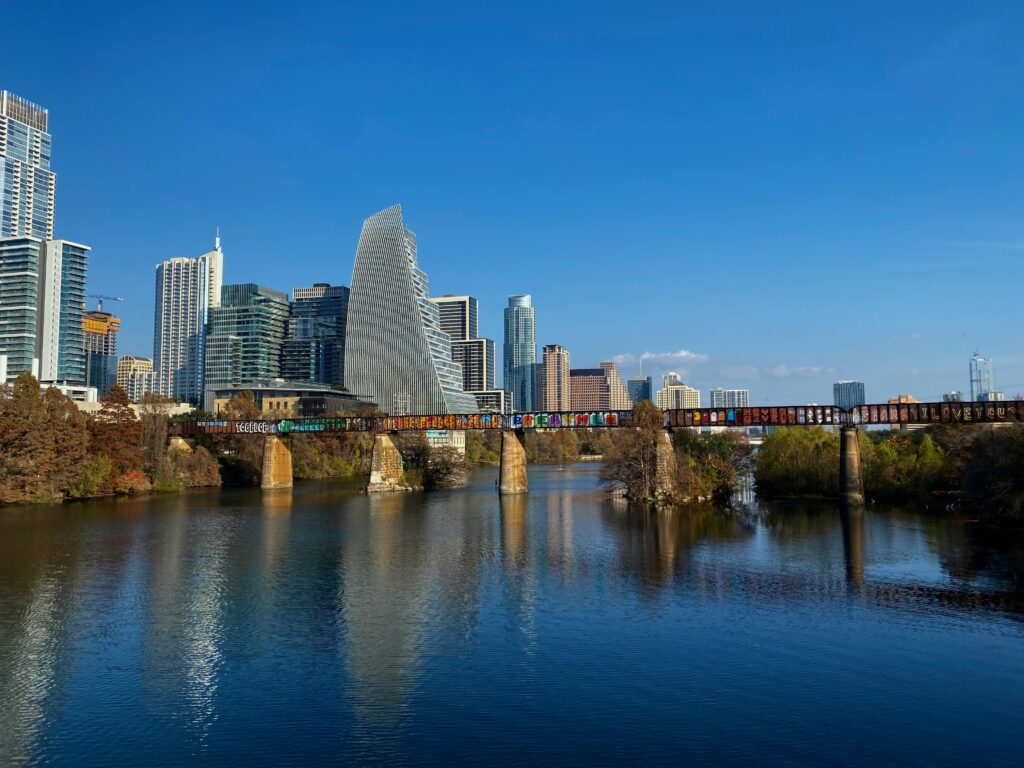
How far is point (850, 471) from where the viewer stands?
8588 centimetres

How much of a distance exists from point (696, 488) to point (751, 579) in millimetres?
48677

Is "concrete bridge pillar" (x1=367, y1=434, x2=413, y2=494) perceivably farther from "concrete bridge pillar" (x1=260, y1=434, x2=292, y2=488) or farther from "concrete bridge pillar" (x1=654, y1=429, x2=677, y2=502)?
"concrete bridge pillar" (x1=654, y1=429, x2=677, y2=502)

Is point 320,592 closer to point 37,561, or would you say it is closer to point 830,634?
point 37,561

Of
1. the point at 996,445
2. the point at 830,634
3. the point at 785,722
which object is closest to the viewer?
the point at 785,722

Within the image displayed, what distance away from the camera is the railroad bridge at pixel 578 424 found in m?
86.9

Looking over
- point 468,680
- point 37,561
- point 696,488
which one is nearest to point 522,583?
point 468,680

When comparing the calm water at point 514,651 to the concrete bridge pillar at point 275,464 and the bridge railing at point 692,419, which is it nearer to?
the bridge railing at point 692,419

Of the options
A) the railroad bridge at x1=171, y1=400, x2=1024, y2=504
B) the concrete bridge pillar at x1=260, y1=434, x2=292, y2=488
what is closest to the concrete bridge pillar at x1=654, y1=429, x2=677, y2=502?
the railroad bridge at x1=171, y1=400, x2=1024, y2=504

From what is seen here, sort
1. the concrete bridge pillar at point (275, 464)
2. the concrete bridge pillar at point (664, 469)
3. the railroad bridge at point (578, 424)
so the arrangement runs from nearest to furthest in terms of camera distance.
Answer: the railroad bridge at point (578, 424) → the concrete bridge pillar at point (664, 469) → the concrete bridge pillar at point (275, 464)

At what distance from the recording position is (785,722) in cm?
2506

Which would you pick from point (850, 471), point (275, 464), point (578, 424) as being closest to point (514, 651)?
point (850, 471)

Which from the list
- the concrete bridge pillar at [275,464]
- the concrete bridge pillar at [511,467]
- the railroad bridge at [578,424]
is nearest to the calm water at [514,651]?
the railroad bridge at [578,424]

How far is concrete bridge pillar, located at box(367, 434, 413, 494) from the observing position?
11150 cm

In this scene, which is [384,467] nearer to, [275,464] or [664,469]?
[275,464]
